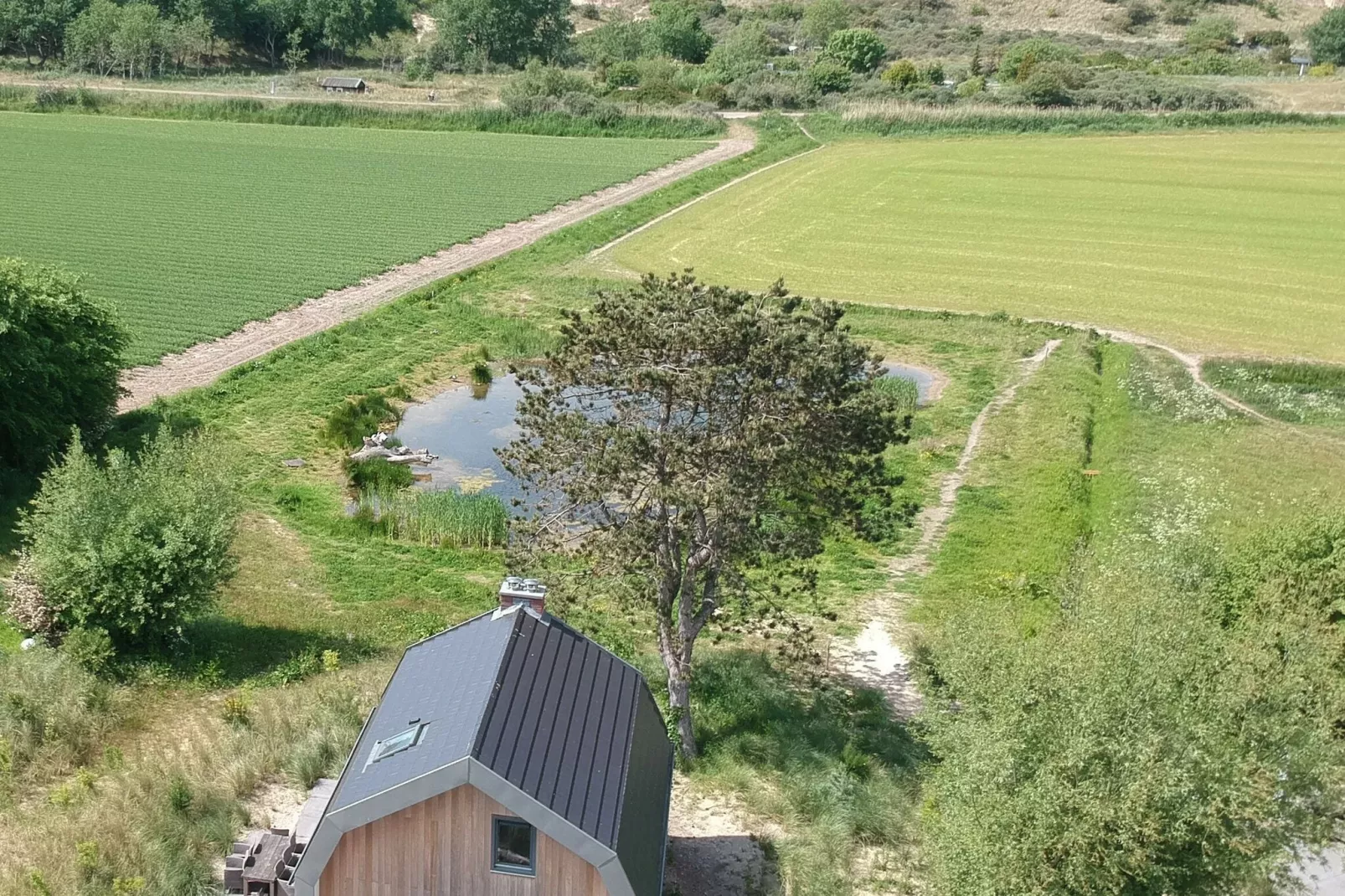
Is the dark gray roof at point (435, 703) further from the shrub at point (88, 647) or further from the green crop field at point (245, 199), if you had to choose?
the green crop field at point (245, 199)

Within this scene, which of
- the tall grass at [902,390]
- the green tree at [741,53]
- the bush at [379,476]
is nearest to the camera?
the bush at [379,476]

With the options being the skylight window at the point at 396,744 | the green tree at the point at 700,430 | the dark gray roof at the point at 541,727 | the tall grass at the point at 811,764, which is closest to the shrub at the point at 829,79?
the tall grass at the point at 811,764

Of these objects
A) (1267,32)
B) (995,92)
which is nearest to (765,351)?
(995,92)

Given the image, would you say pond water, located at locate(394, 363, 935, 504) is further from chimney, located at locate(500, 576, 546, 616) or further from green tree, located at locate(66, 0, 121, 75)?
green tree, located at locate(66, 0, 121, 75)

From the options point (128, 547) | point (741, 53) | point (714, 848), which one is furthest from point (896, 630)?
point (741, 53)

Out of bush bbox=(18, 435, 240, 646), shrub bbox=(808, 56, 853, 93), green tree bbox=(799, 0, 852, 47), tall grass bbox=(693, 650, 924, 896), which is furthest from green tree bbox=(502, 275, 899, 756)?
green tree bbox=(799, 0, 852, 47)
